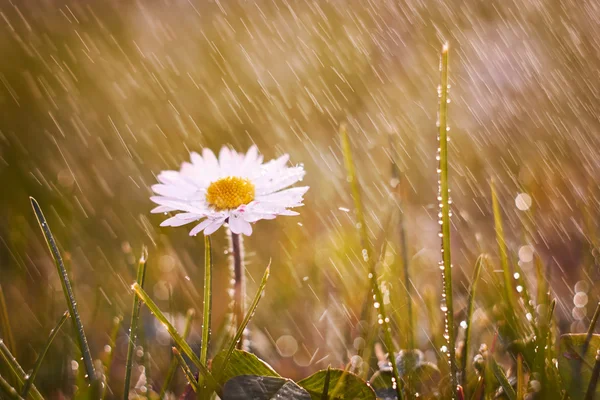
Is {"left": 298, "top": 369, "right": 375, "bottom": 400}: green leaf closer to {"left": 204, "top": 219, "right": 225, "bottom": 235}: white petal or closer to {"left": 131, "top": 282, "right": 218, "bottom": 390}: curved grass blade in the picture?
{"left": 131, "top": 282, "right": 218, "bottom": 390}: curved grass blade

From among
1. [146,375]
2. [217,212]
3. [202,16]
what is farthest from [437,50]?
[146,375]

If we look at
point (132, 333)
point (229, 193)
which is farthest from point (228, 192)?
point (132, 333)

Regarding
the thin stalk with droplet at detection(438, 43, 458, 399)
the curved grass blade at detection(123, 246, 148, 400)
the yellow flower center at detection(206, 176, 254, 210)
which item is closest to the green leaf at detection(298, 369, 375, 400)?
the thin stalk with droplet at detection(438, 43, 458, 399)

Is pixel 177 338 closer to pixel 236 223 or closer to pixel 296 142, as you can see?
pixel 236 223

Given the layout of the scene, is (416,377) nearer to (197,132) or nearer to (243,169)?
(243,169)

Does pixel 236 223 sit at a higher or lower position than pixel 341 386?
higher

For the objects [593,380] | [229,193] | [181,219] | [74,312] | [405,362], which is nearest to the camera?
[593,380]

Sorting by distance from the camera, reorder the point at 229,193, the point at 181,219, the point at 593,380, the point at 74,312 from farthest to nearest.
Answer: the point at 229,193 < the point at 181,219 < the point at 74,312 < the point at 593,380
